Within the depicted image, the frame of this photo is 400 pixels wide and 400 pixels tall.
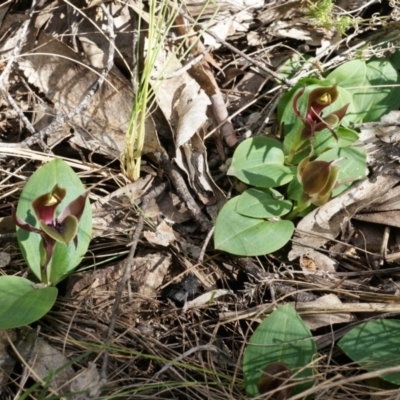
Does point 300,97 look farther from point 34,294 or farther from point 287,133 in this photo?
point 34,294

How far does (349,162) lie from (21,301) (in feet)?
3.44

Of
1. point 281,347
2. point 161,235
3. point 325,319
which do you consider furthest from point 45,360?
point 325,319

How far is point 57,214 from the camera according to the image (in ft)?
5.45

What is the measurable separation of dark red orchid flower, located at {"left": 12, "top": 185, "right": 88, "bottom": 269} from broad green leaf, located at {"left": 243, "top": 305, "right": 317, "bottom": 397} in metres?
0.55

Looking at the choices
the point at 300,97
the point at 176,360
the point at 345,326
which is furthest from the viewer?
the point at 300,97

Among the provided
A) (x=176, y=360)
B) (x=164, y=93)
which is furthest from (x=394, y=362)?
(x=164, y=93)

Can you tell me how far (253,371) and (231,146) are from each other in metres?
0.80

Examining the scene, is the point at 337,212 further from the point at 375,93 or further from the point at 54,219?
the point at 54,219

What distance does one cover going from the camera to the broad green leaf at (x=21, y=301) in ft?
4.84

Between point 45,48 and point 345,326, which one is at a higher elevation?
point 45,48

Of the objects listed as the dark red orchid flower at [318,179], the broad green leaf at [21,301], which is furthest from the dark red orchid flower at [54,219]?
the dark red orchid flower at [318,179]

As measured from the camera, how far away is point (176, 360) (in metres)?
1.41

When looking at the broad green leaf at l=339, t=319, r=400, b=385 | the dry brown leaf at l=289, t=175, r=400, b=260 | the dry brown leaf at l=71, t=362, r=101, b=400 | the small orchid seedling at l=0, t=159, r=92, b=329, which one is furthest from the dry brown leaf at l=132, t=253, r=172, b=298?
the broad green leaf at l=339, t=319, r=400, b=385

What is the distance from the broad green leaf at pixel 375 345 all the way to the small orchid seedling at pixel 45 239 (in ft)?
2.50
